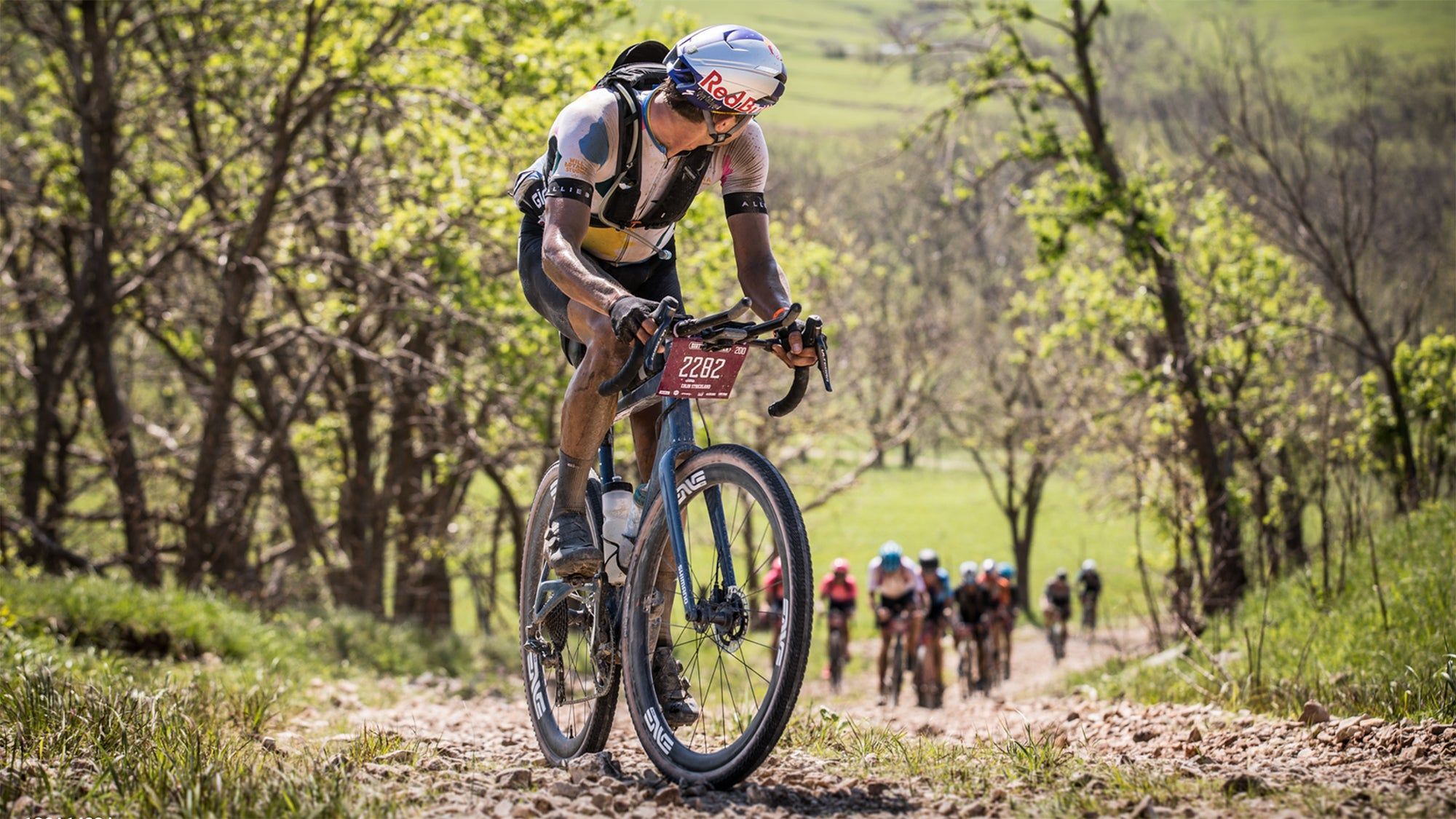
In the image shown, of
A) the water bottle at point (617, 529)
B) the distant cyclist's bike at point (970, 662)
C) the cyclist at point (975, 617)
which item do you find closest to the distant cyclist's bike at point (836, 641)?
A: the distant cyclist's bike at point (970, 662)

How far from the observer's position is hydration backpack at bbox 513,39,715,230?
4.31m

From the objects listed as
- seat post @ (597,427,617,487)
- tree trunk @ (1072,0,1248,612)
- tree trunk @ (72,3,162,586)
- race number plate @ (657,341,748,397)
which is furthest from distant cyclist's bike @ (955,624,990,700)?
race number plate @ (657,341,748,397)

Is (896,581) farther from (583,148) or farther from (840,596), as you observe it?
(583,148)

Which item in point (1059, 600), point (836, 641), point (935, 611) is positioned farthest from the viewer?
point (1059, 600)

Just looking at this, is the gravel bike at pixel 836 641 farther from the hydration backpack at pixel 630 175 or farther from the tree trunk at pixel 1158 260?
the hydration backpack at pixel 630 175

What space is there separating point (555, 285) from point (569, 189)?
41 cm

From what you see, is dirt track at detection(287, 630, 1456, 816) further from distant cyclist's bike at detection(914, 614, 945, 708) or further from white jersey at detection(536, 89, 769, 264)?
distant cyclist's bike at detection(914, 614, 945, 708)

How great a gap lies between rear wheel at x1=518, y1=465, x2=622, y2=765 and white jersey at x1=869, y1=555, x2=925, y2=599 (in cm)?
1037

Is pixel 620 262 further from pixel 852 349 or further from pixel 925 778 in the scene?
pixel 852 349

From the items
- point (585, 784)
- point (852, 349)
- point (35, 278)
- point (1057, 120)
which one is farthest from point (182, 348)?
point (852, 349)

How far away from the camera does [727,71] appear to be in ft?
13.2

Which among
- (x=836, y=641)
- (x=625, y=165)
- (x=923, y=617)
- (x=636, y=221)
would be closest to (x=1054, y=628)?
(x=836, y=641)

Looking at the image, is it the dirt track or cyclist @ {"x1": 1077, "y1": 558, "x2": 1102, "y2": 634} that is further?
cyclist @ {"x1": 1077, "y1": 558, "x2": 1102, "y2": 634}

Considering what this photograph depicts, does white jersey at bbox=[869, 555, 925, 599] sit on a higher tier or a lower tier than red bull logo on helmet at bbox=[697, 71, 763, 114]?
lower
